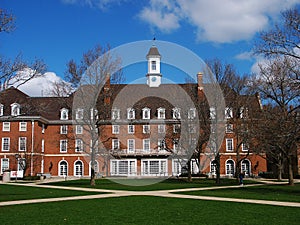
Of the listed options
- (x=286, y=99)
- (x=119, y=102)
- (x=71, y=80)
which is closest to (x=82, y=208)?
(x=119, y=102)

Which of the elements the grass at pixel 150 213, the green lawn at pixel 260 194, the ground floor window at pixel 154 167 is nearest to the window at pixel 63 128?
the ground floor window at pixel 154 167

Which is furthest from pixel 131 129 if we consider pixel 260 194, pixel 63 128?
pixel 260 194

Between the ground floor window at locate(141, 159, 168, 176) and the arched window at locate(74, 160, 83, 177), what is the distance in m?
8.74

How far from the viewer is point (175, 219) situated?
1259 cm

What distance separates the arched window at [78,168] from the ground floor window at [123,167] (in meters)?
4.39

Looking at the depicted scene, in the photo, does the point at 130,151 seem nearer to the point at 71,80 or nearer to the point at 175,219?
the point at 71,80

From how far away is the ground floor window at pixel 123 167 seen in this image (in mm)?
51487

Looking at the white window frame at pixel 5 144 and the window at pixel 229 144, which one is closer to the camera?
the white window frame at pixel 5 144

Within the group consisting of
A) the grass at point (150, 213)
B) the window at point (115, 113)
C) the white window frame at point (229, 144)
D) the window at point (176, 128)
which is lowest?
the grass at point (150, 213)

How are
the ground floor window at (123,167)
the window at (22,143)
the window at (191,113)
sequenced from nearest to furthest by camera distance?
the window at (191,113) → the window at (22,143) → the ground floor window at (123,167)

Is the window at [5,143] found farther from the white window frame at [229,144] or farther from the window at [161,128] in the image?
the white window frame at [229,144]

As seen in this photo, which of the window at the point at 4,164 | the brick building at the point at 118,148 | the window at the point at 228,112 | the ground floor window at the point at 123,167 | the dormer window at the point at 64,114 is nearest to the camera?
the window at the point at 228,112

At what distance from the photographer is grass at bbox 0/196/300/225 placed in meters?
12.2

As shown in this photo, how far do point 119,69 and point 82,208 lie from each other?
625 inches
